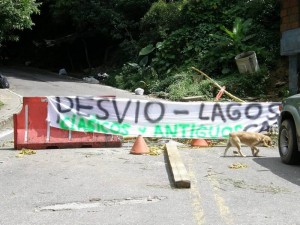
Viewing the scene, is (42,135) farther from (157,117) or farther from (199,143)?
(199,143)

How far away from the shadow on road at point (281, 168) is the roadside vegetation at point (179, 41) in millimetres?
9279

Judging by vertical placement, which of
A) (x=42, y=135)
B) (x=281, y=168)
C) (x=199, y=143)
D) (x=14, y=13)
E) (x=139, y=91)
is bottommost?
(x=281, y=168)

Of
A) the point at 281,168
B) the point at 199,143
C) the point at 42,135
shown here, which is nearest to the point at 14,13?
the point at 42,135

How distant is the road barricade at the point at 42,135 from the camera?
34.3 feet

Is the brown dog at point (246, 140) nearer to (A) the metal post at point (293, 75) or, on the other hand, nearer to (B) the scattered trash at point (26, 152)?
(B) the scattered trash at point (26, 152)

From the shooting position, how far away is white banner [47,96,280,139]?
36.3ft

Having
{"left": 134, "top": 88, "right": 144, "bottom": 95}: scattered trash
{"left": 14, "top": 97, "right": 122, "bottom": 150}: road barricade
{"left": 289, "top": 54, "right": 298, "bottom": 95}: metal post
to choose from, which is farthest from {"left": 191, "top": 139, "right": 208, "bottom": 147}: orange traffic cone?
{"left": 134, "top": 88, "right": 144, "bottom": 95}: scattered trash

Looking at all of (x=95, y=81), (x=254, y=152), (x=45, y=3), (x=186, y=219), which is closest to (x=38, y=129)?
(x=254, y=152)

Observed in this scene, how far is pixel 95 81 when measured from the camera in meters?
29.5

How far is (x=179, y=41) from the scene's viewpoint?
2450cm

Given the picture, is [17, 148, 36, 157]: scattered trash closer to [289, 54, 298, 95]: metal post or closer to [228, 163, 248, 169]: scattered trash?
[228, 163, 248, 169]: scattered trash

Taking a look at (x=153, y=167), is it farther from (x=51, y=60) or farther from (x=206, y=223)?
(x=51, y=60)

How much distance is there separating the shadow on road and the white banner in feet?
8.07

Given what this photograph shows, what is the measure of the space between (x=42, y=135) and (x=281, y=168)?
Answer: 5.08 meters
